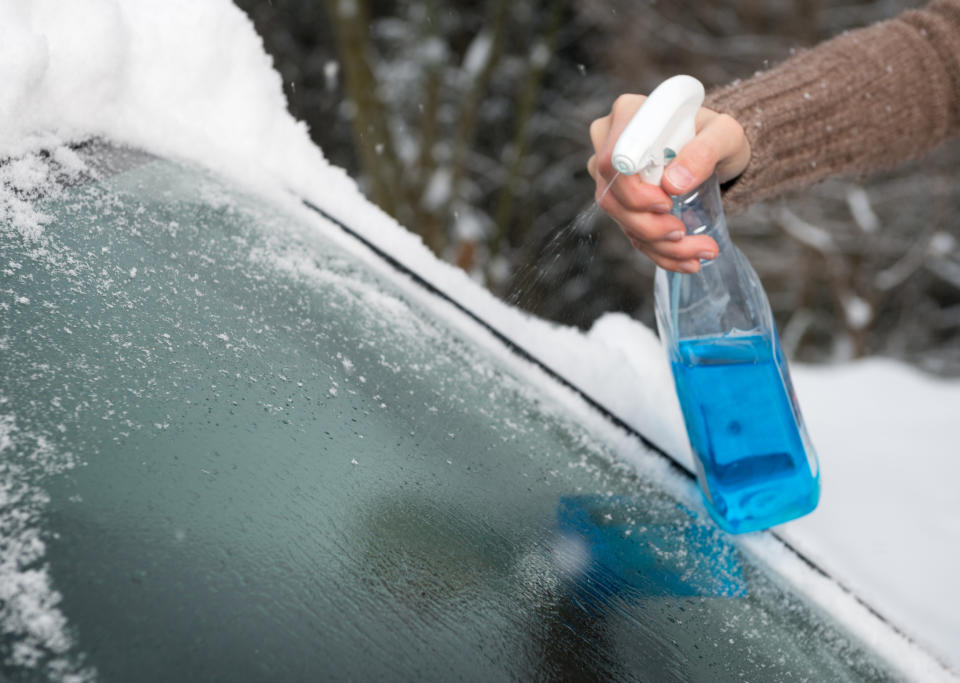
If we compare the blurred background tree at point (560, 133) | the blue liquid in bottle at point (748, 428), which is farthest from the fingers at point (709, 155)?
the blurred background tree at point (560, 133)

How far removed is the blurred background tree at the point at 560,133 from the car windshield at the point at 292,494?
515cm

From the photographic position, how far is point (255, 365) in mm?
705

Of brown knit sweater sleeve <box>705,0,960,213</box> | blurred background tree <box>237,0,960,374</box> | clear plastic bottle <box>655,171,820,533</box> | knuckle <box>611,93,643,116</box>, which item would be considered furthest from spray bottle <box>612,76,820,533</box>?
blurred background tree <box>237,0,960,374</box>

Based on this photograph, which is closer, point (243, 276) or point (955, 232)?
point (243, 276)

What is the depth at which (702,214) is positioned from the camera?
102cm

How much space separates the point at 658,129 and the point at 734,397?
343 mm

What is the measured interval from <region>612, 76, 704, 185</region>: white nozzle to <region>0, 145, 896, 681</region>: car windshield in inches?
12.1

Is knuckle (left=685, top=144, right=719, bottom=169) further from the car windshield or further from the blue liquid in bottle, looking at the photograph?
the car windshield

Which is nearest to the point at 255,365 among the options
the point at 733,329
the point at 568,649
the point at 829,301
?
the point at 568,649

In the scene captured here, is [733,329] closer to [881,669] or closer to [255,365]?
[881,669]

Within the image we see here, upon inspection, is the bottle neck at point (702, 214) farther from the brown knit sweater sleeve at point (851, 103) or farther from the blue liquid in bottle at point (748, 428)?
the brown knit sweater sleeve at point (851, 103)

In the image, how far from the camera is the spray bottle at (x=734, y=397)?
931mm

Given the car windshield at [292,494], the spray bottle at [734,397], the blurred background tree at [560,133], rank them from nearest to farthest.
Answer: the car windshield at [292,494]
the spray bottle at [734,397]
the blurred background tree at [560,133]

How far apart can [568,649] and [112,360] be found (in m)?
0.44
